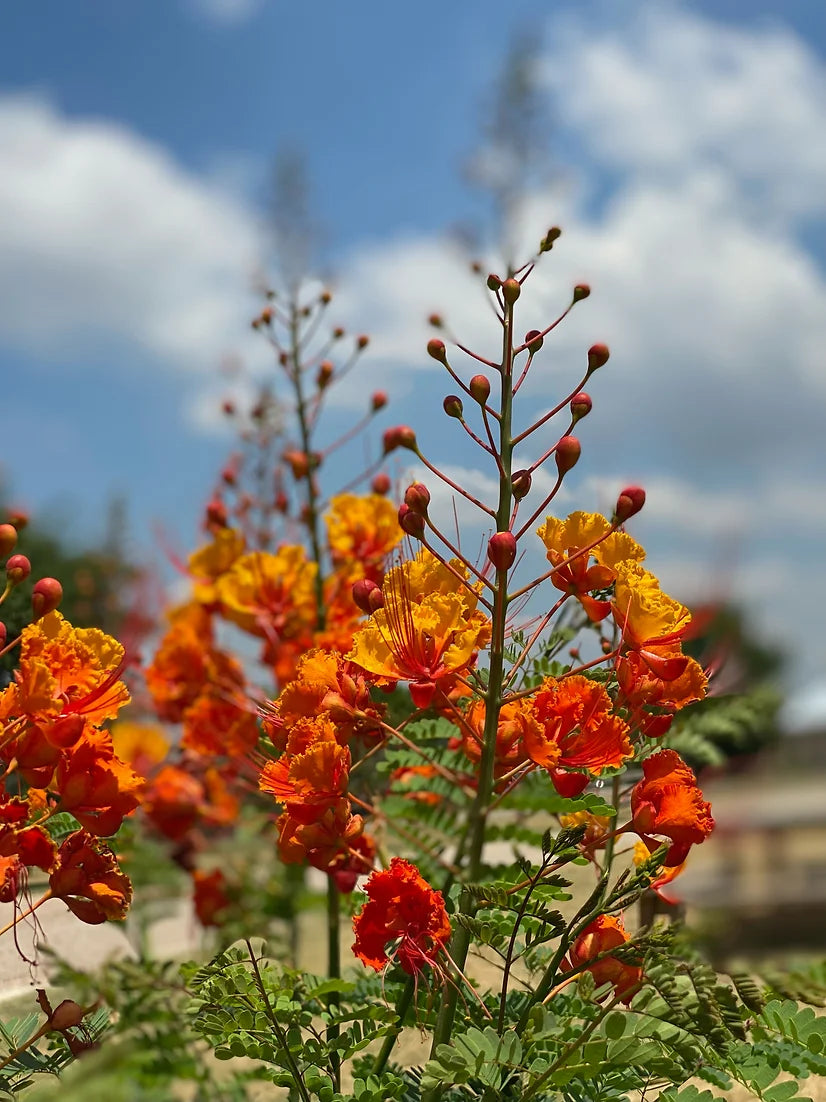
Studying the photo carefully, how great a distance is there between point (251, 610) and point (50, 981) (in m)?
0.92

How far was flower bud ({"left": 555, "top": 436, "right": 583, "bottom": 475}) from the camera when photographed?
1405mm

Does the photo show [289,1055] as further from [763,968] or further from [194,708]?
[194,708]

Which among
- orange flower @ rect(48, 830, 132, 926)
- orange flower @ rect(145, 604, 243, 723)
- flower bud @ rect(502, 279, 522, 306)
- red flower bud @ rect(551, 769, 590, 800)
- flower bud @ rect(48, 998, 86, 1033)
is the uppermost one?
flower bud @ rect(502, 279, 522, 306)

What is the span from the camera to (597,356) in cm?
146

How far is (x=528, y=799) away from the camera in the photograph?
73.9 inches

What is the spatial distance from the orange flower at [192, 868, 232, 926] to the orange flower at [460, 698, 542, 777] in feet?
6.77

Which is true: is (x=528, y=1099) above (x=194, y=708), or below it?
below

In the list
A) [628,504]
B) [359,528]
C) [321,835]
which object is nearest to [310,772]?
[321,835]

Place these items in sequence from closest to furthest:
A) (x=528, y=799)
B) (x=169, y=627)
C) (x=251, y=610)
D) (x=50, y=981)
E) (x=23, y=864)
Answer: (x=23, y=864) → (x=528, y=799) → (x=50, y=981) → (x=251, y=610) → (x=169, y=627)

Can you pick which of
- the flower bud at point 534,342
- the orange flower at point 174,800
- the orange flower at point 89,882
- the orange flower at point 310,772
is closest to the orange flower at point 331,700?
the orange flower at point 310,772

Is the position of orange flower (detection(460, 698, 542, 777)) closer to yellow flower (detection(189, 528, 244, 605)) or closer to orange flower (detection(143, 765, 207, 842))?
yellow flower (detection(189, 528, 244, 605))

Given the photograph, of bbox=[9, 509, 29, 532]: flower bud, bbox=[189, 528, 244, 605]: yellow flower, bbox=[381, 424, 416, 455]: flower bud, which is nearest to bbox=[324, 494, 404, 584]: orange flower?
bbox=[381, 424, 416, 455]: flower bud

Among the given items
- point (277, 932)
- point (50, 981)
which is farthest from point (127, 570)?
point (50, 981)

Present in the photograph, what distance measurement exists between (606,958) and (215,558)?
1.69 meters
